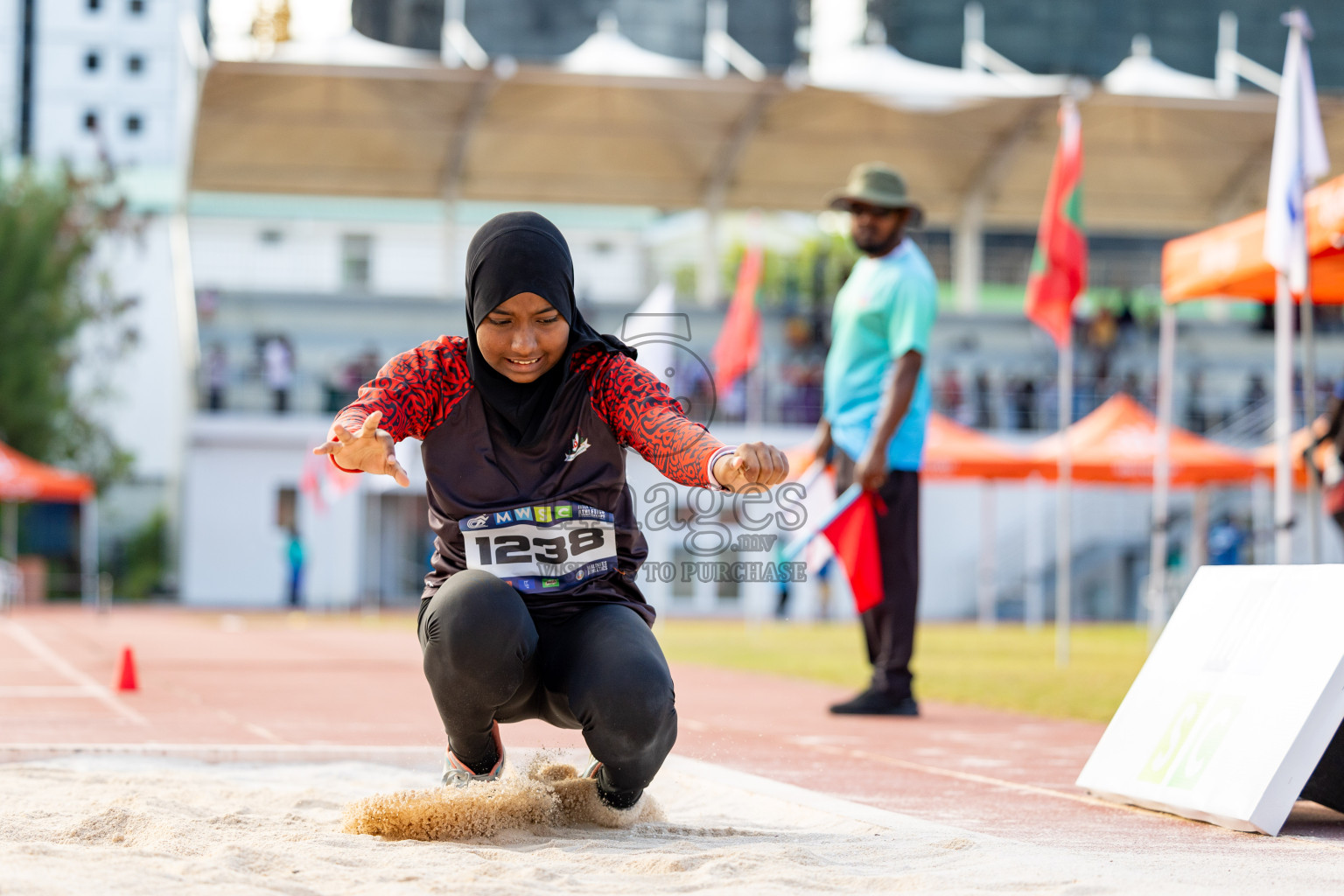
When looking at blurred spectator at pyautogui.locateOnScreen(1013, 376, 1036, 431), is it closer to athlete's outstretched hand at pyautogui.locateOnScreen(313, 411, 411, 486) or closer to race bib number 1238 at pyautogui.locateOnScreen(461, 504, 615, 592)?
race bib number 1238 at pyautogui.locateOnScreen(461, 504, 615, 592)

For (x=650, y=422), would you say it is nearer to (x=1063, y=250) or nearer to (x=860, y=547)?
(x=860, y=547)

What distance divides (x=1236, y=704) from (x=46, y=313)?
35.5 m

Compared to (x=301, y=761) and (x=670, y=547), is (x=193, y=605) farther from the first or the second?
(x=301, y=761)

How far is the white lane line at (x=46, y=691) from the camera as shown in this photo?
27.4 ft

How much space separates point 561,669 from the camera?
3.66m

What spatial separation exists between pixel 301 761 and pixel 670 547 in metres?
29.3

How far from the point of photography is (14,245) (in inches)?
1390

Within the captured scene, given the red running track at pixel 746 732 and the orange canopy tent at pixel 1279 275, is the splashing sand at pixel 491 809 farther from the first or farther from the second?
the orange canopy tent at pixel 1279 275

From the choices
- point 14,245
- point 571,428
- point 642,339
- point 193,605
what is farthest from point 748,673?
point 14,245

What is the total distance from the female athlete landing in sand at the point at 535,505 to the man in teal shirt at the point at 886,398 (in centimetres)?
345

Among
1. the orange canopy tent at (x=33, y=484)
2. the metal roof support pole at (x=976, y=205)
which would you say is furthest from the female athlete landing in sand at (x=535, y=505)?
the metal roof support pole at (x=976, y=205)

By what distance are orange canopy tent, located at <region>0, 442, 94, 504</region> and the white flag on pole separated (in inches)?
879

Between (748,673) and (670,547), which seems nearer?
(748,673)

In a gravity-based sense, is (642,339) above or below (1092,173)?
below
